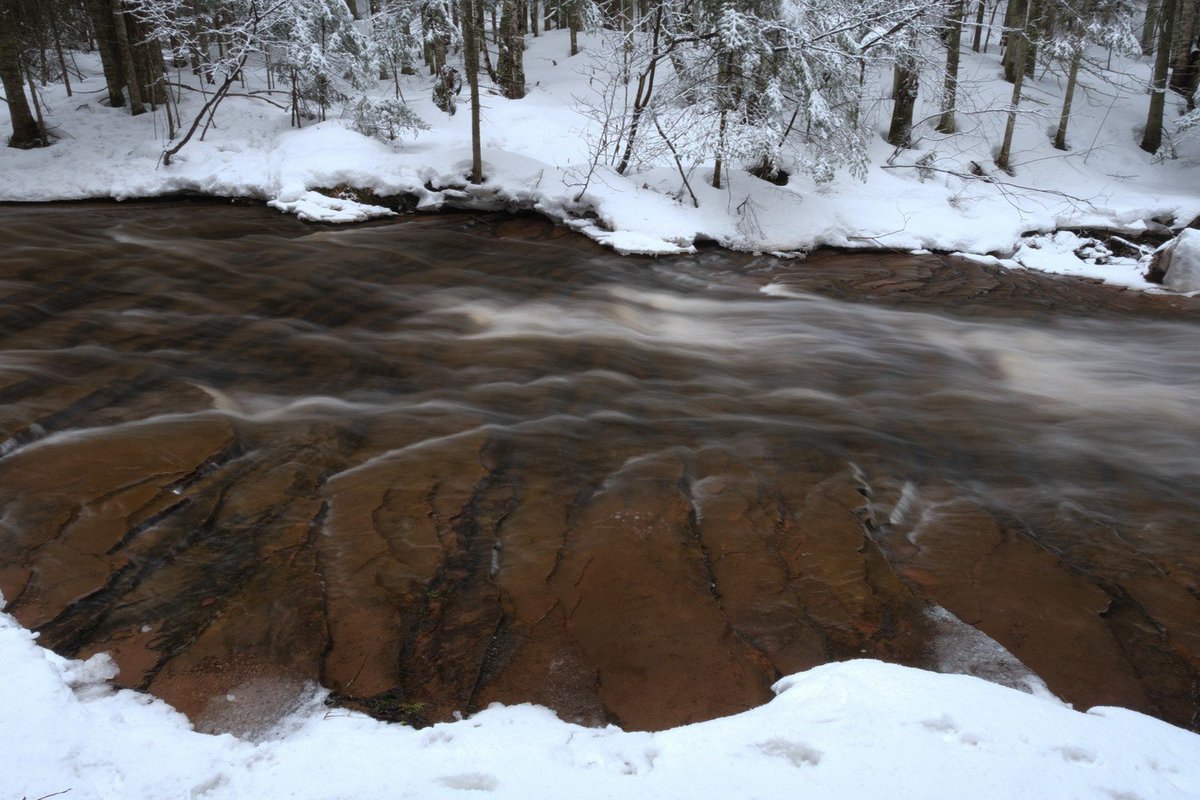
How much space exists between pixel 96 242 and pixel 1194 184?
18666 millimetres

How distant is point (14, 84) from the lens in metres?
12.5

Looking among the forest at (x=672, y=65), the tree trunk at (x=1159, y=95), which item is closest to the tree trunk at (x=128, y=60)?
the forest at (x=672, y=65)

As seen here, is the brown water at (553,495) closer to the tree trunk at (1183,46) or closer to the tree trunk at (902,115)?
the tree trunk at (902,115)

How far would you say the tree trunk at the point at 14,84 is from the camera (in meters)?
12.4

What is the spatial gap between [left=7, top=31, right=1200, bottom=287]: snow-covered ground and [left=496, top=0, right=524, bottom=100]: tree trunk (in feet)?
6.89

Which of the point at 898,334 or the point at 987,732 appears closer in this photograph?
the point at 987,732

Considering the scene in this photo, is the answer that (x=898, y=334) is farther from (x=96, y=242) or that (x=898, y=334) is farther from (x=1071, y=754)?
(x=96, y=242)

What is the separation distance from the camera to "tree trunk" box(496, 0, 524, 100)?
16.2 meters

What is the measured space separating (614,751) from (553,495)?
74.7 inches

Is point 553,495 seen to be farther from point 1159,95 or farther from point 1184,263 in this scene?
point 1159,95

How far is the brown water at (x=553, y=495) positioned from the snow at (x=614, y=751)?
20cm

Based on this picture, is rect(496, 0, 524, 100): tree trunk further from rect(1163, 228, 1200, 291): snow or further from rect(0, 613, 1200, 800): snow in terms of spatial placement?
rect(0, 613, 1200, 800): snow

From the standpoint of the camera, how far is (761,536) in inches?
157

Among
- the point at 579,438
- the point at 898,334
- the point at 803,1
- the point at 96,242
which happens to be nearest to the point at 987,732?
the point at 579,438
